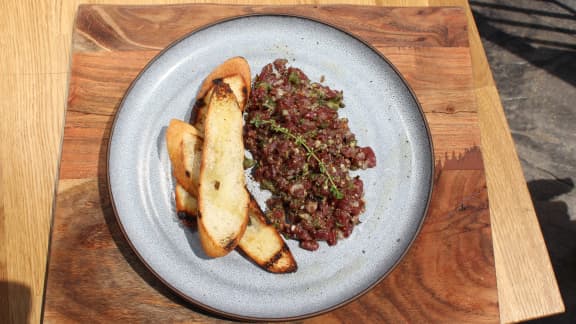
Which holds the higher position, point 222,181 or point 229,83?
Result: point 229,83

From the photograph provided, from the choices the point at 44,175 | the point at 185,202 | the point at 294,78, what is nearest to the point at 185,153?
the point at 185,202

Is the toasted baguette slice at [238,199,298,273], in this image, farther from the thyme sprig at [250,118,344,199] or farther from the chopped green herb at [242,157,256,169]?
the thyme sprig at [250,118,344,199]

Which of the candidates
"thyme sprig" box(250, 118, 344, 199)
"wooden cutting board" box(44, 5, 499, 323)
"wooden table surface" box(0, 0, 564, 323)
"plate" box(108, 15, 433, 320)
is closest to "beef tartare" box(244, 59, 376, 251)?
"thyme sprig" box(250, 118, 344, 199)

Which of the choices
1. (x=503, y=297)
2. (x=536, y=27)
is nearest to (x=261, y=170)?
(x=503, y=297)

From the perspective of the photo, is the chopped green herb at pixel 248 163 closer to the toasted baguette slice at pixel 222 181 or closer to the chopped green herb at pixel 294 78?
the toasted baguette slice at pixel 222 181

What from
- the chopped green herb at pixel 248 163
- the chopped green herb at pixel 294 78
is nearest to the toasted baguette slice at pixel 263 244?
the chopped green herb at pixel 248 163

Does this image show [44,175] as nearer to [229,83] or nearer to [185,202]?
[185,202]
